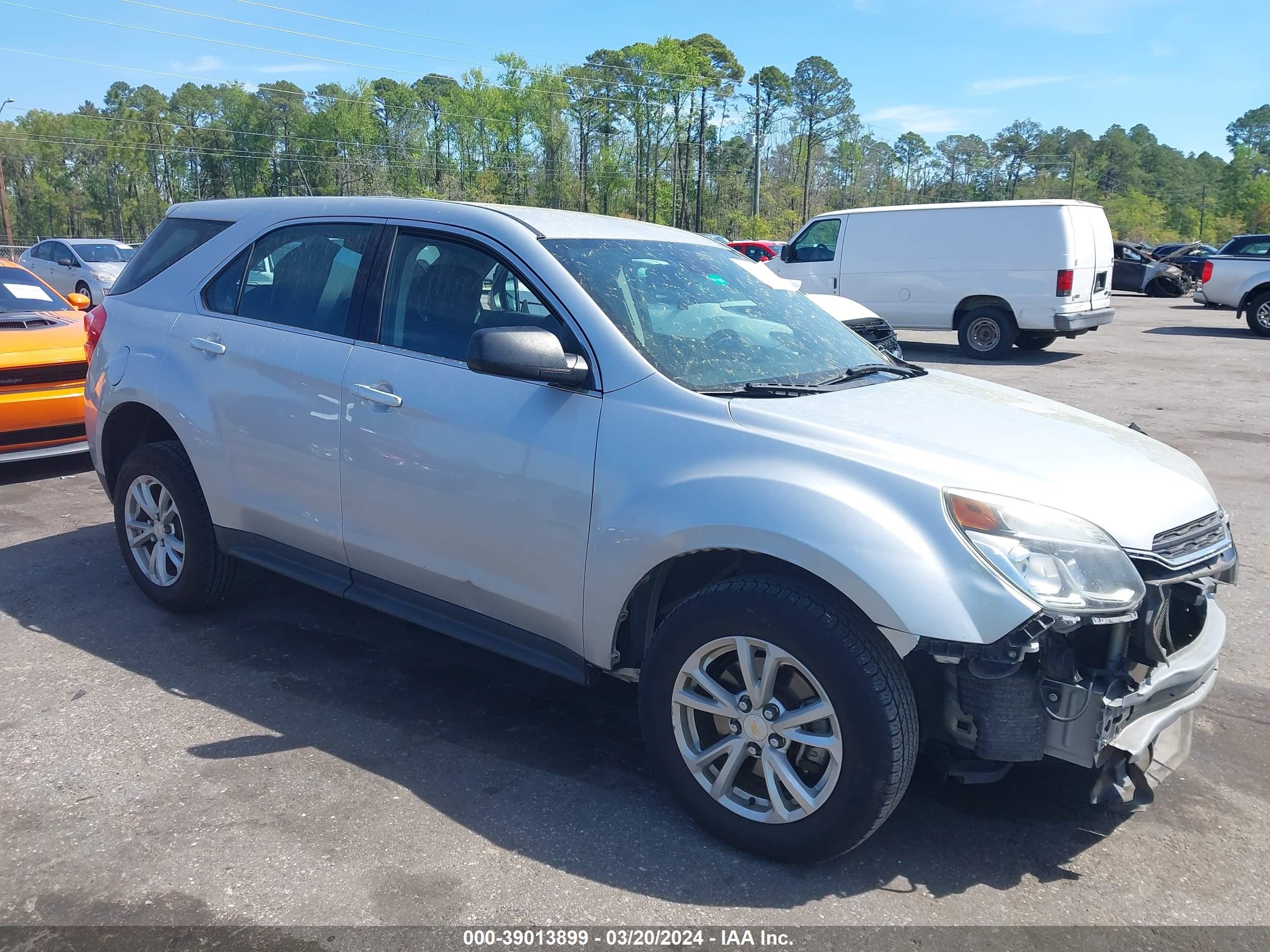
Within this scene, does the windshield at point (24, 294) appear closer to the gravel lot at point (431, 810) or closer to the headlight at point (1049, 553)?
the gravel lot at point (431, 810)

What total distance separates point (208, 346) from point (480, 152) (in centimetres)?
8682

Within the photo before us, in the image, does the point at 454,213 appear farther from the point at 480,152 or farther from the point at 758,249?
the point at 480,152

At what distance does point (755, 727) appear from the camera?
283cm

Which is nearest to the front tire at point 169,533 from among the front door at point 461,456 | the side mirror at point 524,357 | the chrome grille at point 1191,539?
the front door at point 461,456

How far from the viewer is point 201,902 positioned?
105 inches

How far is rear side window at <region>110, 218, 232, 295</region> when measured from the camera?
4633 millimetres

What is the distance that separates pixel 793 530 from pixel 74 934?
7.12ft

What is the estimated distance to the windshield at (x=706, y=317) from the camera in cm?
332

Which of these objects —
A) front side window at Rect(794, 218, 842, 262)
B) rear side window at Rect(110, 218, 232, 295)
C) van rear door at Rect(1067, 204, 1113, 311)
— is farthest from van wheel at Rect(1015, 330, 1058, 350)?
rear side window at Rect(110, 218, 232, 295)

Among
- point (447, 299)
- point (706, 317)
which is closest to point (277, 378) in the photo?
point (447, 299)

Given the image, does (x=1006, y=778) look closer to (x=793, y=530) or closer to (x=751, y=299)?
(x=793, y=530)

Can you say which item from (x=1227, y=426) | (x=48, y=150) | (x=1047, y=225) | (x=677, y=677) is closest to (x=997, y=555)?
(x=677, y=677)

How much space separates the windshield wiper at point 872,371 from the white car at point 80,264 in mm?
20490

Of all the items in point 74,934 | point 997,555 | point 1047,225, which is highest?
point 1047,225
